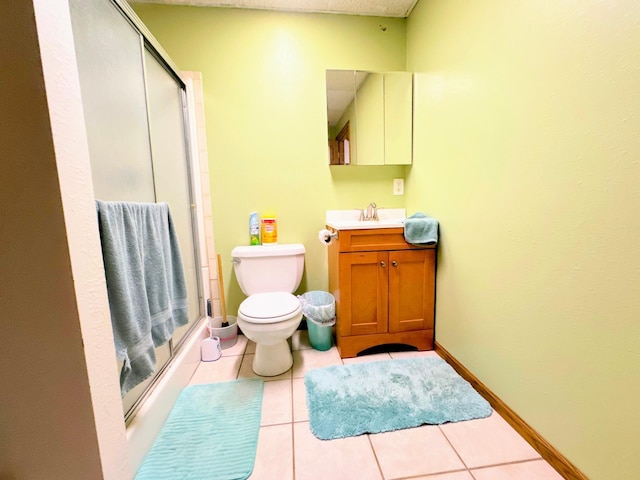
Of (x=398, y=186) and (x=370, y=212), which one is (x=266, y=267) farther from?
(x=398, y=186)

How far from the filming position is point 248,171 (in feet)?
6.25

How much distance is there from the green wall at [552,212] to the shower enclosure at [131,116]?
149cm

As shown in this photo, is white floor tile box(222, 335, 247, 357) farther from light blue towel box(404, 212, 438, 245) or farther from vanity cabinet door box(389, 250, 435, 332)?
light blue towel box(404, 212, 438, 245)

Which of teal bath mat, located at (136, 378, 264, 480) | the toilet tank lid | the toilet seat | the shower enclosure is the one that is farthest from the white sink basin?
teal bath mat, located at (136, 378, 264, 480)

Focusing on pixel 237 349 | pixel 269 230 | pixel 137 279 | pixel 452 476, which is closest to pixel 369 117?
pixel 269 230

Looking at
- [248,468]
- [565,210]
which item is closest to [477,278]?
[565,210]

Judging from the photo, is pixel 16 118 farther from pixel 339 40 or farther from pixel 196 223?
pixel 339 40

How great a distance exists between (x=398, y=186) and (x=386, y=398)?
141 cm

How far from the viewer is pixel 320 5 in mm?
1765

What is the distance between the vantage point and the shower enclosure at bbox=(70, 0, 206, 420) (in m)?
0.89

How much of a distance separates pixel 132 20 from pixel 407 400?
2.03 m

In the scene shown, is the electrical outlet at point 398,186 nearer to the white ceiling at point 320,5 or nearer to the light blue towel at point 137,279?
the white ceiling at point 320,5

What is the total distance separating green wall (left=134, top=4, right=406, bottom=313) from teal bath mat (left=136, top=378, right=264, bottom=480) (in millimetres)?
734

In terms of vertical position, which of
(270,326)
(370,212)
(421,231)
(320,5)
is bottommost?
(270,326)
